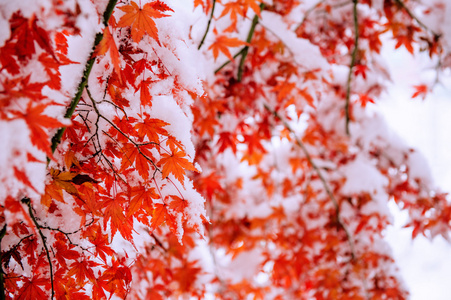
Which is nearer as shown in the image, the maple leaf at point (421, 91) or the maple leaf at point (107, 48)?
the maple leaf at point (107, 48)

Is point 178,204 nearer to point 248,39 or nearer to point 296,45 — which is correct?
point 248,39

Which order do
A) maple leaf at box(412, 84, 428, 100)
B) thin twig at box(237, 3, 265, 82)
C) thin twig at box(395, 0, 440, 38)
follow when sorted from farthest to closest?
maple leaf at box(412, 84, 428, 100), thin twig at box(395, 0, 440, 38), thin twig at box(237, 3, 265, 82)

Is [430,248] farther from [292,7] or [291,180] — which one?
[292,7]

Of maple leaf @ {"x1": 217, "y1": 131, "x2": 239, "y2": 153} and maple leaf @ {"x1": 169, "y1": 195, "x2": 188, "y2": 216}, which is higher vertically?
maple leaf @ {"x1": 217, "y1": 131, "x2": 239, "y2": 153}

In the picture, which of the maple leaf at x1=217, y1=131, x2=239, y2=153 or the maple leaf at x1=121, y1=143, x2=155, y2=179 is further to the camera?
the maple leaf at x1=217, y1=131, x2=239, y2=153

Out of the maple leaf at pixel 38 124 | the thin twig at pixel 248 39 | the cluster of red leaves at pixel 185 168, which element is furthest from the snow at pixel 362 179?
the maple leaf at pixel 38 124

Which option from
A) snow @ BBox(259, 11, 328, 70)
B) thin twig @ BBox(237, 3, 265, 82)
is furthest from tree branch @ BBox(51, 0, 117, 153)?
snow @ BBox(259, 11, 328, 70)

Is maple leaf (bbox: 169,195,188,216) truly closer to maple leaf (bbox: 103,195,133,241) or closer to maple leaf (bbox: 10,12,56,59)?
maple leaf (bbox: 103,195,133,241)

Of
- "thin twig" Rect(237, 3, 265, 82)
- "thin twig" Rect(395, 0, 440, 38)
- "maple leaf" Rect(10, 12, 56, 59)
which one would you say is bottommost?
"maple leaf" Rect(10, 12, 56, 59)

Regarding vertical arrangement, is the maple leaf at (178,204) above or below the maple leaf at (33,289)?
above

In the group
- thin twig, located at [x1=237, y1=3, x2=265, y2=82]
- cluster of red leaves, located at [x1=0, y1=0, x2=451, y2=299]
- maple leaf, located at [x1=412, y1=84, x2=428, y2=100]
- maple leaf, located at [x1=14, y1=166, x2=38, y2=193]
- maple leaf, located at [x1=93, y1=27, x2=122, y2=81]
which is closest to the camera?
maple leaf, located at [x1=14, y1=166, x2=38, y2=193]

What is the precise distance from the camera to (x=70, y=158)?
38.4 inches

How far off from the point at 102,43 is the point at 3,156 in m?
0.34

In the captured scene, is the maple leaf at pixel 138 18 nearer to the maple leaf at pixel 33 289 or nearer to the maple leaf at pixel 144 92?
the maple leaf at pixel 144 92
